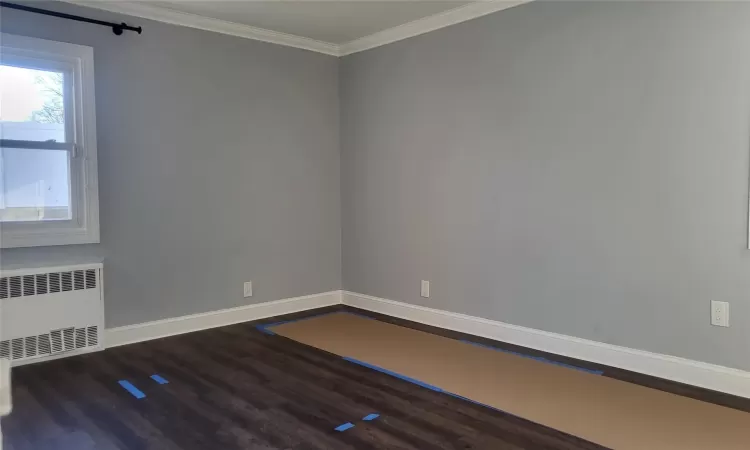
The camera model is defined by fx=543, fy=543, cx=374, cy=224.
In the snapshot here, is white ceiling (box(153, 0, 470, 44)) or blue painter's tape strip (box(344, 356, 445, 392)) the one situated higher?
white ceiling (box(153, 0, 470, 44))

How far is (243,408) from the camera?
2.73 metres

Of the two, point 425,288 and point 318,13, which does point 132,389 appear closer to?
point 425,288

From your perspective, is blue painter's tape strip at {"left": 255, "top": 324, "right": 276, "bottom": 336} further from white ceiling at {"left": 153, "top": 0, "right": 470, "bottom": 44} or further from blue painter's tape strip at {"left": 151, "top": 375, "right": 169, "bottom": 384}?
white ceiling at {"left": 153, "top": 0, "right": 470, "bottom": 44}

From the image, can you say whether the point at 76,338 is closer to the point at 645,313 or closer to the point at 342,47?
the point at 342,47

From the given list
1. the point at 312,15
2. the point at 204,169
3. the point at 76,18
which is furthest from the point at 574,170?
the point at 76,18

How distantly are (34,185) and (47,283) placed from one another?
0.64 meters

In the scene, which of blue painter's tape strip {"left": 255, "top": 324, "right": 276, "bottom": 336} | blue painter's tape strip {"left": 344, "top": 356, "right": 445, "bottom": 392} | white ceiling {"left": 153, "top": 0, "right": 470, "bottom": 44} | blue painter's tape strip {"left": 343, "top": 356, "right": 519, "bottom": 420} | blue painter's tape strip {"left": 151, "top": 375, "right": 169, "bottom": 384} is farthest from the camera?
blue painter's tape strip {"left": 255, "top": 324, "right": 276, "bottom": 336}

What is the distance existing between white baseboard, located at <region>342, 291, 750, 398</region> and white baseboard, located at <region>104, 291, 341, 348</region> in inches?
23.7

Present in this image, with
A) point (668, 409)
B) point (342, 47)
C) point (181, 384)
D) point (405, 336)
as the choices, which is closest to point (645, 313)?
point (668, 409)

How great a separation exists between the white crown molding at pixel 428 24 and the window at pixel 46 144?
6.92 feet

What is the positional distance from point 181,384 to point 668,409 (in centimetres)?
254

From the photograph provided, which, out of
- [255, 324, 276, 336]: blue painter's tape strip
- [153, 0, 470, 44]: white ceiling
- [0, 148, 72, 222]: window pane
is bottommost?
[255, 324, 276, 336]: blue painter's tape strip

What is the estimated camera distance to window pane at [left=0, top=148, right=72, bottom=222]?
3.38 metres

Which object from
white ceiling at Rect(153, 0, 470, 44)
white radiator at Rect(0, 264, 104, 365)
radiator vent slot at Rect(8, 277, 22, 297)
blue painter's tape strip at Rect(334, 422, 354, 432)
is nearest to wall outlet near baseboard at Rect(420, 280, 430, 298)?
blue painter's tape strip at Rect(334, 422, 354, 432)
